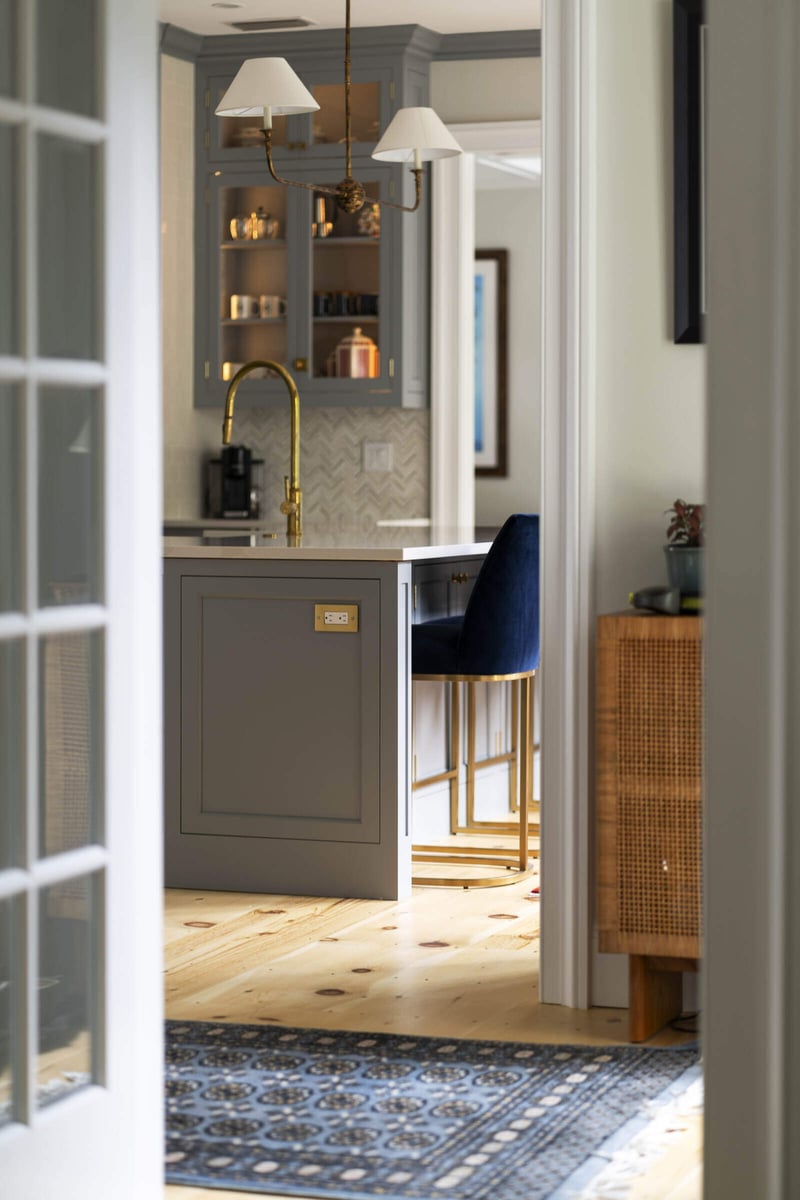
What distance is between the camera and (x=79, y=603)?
2.20 meters

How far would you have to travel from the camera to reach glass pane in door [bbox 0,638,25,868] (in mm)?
2107

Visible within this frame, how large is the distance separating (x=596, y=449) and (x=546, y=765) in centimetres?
64

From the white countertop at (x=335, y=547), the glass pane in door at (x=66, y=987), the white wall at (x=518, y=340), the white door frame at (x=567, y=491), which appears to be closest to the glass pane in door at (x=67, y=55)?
the glass pane in door at (x=66, y=987)

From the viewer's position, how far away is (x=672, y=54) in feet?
11.3

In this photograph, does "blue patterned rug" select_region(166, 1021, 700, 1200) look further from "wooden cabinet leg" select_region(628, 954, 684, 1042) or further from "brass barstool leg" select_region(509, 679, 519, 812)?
"brass barstool leg" select_region(509, 679, 519, 812)

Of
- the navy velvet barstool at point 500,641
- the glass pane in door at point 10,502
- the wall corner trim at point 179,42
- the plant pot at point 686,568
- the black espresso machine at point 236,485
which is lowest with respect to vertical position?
the navy velvet barstool at point 500,641

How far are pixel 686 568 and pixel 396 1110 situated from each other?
45.3 inches

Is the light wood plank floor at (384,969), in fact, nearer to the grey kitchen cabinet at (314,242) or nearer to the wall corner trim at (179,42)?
the grey kitchen cabinet at (314,242)

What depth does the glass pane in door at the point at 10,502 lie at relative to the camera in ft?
6.88

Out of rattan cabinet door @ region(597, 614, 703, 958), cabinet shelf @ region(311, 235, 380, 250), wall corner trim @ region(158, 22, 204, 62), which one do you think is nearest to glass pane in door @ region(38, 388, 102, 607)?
rattan cabinet door @ region(597, 614, 703, 958)

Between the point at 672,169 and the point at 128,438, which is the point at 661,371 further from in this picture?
the point at 128,438

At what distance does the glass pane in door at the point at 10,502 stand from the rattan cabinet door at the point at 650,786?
1.43m

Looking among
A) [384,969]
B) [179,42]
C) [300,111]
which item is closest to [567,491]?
[384,969]

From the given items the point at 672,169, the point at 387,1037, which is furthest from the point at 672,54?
the point at 387,1037
